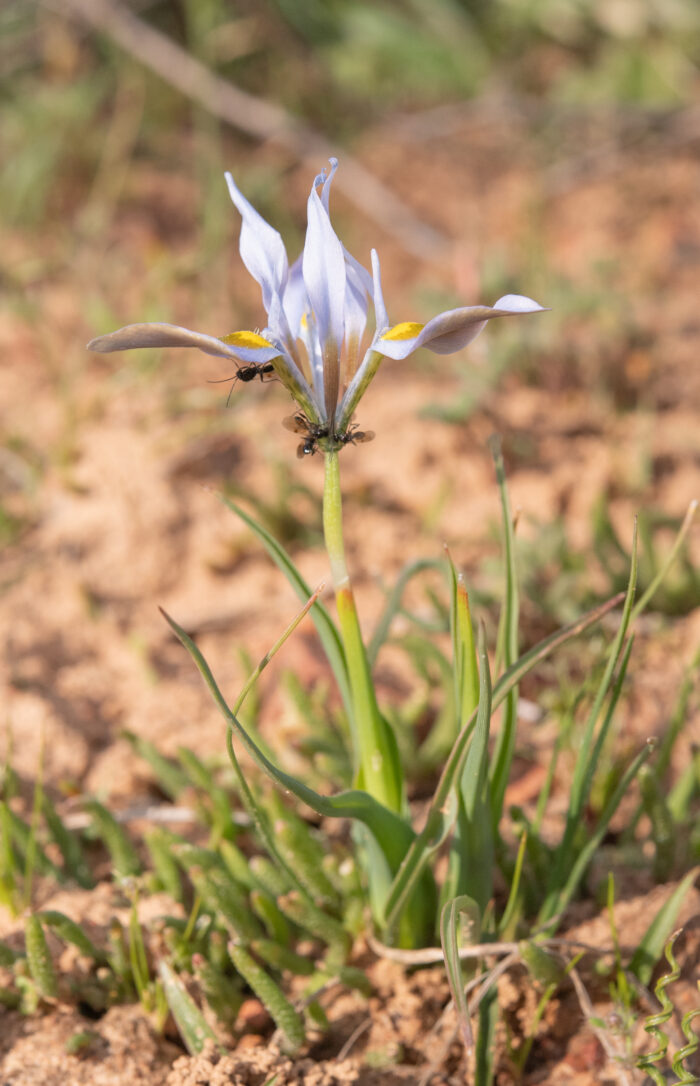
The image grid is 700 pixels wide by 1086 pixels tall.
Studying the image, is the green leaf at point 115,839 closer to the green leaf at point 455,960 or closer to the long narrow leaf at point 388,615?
the long narrow leaf at point 388,615

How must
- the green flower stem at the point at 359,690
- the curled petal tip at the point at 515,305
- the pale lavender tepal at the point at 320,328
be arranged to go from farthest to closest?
the green flower stem at the point at 359,690 < the pale lavender tepal at the point at 320,328 < the curled petal tip at the point at 515,305

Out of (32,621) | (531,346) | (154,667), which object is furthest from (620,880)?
(531,346)

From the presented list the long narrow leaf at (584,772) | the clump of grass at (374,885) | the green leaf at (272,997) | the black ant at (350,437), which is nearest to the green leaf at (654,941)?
the clump of grass at (374,885)

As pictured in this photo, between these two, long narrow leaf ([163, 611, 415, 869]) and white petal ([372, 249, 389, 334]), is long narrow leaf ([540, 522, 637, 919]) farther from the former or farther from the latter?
white petal ([372, 249, 389, 334])

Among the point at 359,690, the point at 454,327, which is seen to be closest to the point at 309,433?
the point at 454,327

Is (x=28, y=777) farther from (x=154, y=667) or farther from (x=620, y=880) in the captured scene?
(x=620, y=880)

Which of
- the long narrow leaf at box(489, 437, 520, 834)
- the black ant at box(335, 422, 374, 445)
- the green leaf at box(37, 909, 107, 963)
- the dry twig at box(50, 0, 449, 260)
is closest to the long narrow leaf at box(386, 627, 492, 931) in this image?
the long narrow leaf at box(489, 437, 520, 834)

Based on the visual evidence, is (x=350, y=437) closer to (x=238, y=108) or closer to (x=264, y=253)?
(x=264, y=253)

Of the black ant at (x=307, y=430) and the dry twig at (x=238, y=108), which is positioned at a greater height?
the dry twig at (x=238, y=108)
